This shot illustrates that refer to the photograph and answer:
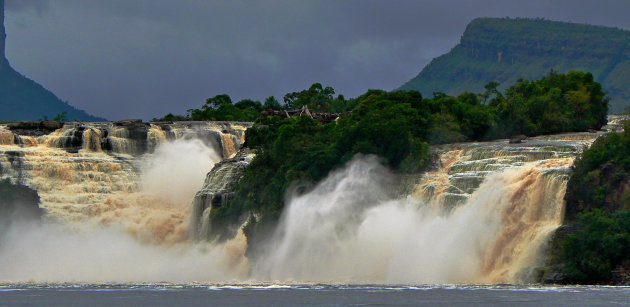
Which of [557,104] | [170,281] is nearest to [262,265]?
[170,281]

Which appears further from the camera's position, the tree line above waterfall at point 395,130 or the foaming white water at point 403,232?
the tree line above waterfall at point 395,130

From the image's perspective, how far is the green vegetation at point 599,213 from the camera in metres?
51.3

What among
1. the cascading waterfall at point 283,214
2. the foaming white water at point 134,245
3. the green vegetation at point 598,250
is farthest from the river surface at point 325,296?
the foaming white water at point 134,245

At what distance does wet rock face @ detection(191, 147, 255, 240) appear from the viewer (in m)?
78.3

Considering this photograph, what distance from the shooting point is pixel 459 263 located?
57594 millimetres

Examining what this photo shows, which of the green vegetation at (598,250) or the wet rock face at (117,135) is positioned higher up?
the wet rock face at (117,135)

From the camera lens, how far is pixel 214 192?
7956cm

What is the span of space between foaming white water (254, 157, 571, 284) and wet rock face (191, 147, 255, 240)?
8.26m

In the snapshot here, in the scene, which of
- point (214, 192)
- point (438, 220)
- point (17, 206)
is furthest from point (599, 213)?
point (17, 206)

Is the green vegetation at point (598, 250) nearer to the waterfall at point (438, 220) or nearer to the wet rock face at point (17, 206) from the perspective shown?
the waterfall at point (438, 220)

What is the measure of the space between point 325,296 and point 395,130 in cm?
2439

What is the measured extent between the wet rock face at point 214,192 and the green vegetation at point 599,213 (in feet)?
91.7

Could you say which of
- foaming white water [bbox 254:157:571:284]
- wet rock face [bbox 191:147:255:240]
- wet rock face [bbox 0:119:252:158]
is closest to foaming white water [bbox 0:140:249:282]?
wet rock face [bbox 191:147:255:240]

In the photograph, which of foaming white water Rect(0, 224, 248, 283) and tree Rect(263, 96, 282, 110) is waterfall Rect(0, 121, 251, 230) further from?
tree Rect(263, 96, 282, 110)
